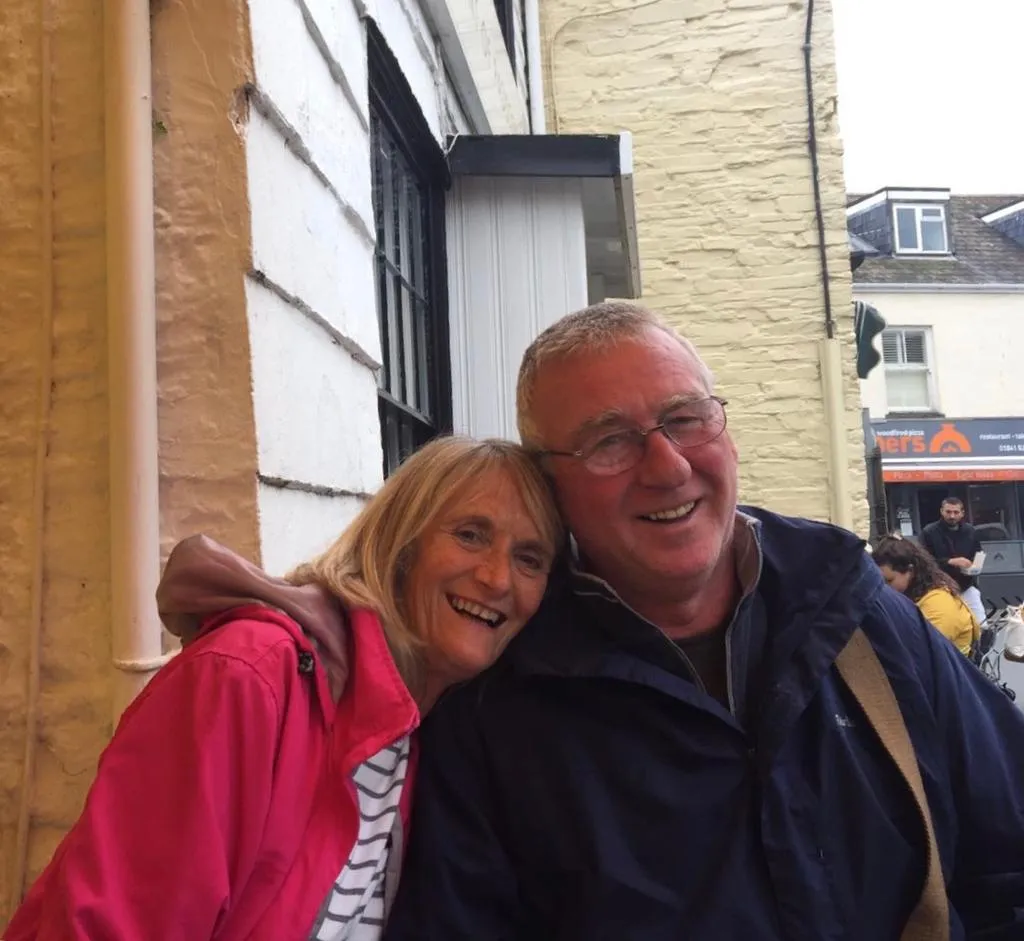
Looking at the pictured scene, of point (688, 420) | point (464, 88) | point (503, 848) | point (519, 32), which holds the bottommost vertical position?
point (503, 848)

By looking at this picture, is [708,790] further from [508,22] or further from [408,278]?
[508,22]

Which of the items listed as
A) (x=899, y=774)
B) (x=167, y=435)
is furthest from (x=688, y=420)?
(x=167, y=435)

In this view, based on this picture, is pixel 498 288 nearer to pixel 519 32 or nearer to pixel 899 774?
pixel 899 774

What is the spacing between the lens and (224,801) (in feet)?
3.65

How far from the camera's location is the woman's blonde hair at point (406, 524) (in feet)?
4.94

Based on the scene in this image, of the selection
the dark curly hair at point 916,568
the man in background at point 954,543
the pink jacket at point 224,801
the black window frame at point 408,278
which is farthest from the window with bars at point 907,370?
the pink jacket at point 224,801

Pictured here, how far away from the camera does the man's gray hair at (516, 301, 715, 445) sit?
1.69m

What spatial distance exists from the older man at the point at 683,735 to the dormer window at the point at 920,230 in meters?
21.4

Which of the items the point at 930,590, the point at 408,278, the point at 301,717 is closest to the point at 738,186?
the point at 930,590

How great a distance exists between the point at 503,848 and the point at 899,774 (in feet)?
2.19

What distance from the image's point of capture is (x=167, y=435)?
1.79 metres

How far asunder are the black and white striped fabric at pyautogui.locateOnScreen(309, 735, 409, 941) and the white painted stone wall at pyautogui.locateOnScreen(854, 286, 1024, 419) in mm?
19703

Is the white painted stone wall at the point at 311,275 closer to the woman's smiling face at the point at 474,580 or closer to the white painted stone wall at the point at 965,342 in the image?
the woman's smiling face at the point at 474,580

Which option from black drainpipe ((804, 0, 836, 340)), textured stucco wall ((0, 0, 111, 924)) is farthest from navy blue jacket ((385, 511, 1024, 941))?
black drainpipe ((804, 0, 836, 340))
